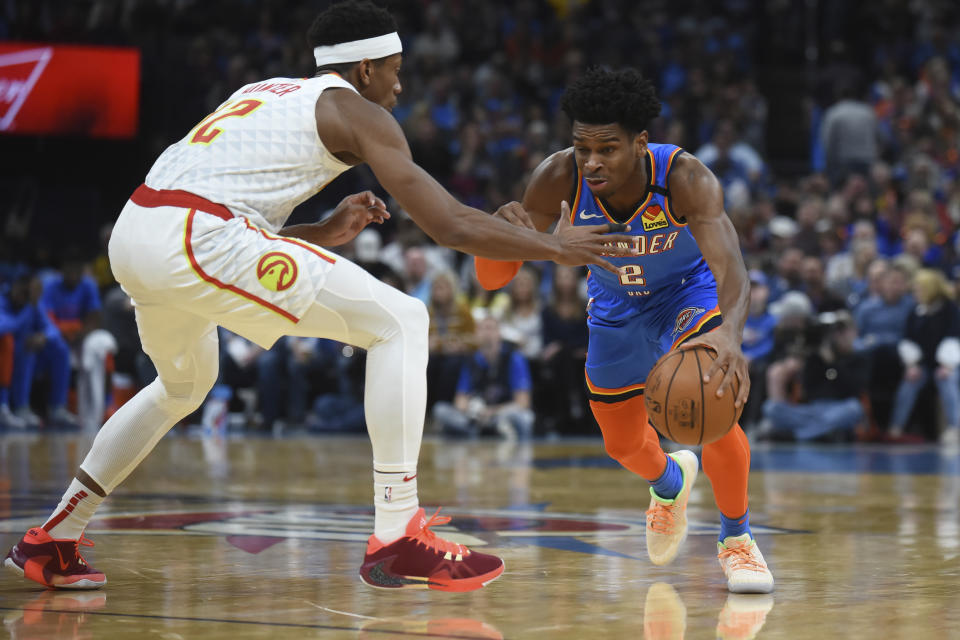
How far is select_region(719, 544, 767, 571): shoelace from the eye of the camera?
397 cm

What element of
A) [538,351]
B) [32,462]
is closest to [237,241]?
[32,462]

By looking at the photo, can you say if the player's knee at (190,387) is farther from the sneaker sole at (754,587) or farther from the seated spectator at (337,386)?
the seated spectator at (337,386)

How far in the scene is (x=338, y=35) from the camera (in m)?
3.87

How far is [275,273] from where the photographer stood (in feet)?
11.8

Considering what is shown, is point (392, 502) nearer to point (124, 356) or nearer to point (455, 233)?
point (455, 233)

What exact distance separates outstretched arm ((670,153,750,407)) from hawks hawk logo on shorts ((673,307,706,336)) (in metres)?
0.37

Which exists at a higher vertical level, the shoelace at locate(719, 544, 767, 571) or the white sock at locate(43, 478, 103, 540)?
the white sock at locate(43, 478, 103, 540)

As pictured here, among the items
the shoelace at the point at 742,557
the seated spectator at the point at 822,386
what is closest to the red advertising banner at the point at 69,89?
the seated spectator at the point at 822,386

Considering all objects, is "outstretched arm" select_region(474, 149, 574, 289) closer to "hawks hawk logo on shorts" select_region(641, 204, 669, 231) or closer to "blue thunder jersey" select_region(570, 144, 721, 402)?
"blue thunder jersey" select_region(570, 144, 721, 402)

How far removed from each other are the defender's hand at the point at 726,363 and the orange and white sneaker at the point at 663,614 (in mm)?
610

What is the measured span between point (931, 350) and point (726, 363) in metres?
7.65

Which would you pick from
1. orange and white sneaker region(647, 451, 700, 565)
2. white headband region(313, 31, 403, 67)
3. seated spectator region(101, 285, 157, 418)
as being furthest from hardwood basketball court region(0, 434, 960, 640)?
seated spectator region(101, 285, 157, 418)

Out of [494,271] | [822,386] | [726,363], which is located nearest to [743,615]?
[726,363]

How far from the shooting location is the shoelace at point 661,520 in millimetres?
4496
